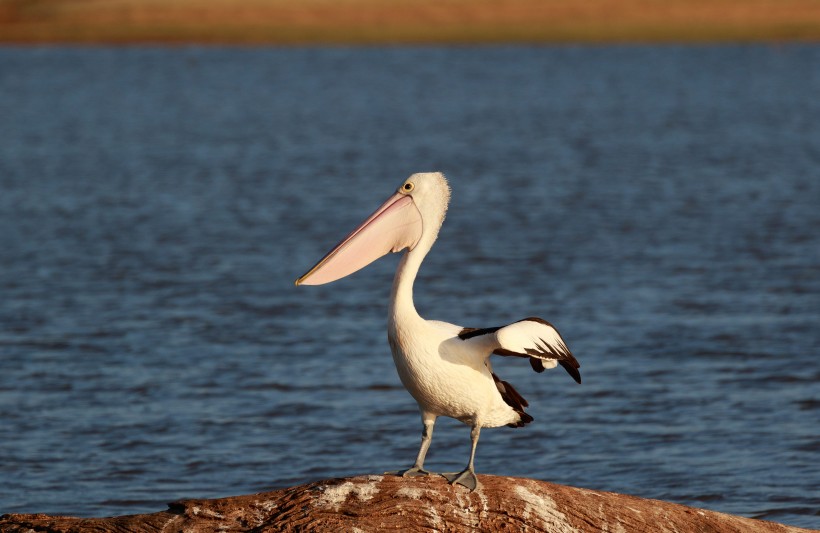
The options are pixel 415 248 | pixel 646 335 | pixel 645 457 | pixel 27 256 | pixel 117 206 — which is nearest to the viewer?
pixel 415 248

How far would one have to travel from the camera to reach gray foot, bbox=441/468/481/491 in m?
5.18

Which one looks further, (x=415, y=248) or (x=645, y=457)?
(x=645, y=457)

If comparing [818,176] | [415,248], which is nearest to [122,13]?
[818,176]

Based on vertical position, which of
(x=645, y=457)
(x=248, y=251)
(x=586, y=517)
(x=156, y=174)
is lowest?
(x=586, y=517)

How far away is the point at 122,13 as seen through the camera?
202ft

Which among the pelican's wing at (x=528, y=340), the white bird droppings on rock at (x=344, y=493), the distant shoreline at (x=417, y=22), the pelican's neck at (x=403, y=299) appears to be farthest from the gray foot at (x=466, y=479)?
the distant shoreline at (x=417, y=22)

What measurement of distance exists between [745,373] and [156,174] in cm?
1435

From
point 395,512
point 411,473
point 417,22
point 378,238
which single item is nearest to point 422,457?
point 411,473

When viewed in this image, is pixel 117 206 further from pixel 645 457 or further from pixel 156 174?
pixel 645 457

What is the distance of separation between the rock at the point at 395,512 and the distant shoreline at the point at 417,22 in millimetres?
50785

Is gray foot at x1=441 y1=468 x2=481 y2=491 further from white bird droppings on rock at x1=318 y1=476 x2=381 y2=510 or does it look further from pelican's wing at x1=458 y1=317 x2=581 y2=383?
pelican's wing at x1=458 y1=317 x2=581 y2=383

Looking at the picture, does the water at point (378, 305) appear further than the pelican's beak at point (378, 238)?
Yes

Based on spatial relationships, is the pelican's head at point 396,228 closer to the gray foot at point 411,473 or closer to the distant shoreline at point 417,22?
the gray foot at point 411,473

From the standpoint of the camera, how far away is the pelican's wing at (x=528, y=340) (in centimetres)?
525
